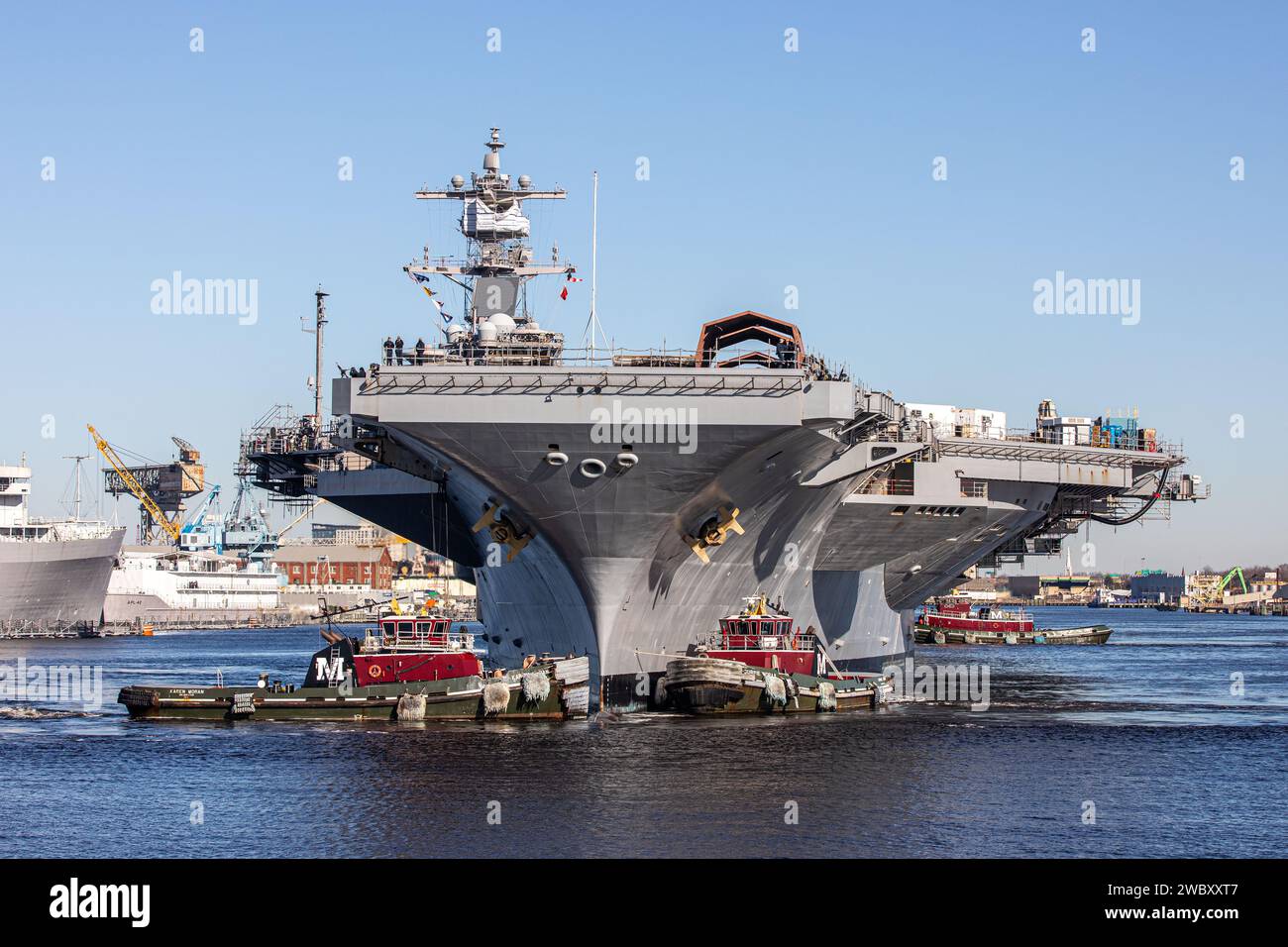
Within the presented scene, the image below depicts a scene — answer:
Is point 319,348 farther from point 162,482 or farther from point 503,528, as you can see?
point 162,482

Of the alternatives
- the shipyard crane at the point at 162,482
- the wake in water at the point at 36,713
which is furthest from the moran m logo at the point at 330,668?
the shipyard crane at the point at 162,482

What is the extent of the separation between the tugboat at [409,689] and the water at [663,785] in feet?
1.65

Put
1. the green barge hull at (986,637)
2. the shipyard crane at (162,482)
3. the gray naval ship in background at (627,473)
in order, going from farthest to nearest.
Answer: the shipyard crane at (162,482), the green barge hull at (986,637), the gray naval ship in background at (627,473)

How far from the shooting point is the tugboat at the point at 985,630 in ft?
277

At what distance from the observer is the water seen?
19.3m

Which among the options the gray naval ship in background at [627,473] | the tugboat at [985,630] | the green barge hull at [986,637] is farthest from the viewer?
the tugboat at [985,630]

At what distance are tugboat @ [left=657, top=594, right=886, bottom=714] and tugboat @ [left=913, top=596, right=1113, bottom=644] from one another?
48.2 m

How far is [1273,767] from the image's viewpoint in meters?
27.2

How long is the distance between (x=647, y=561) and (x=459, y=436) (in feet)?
17.0

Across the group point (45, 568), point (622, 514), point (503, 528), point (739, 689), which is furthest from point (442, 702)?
point (45, 568)
